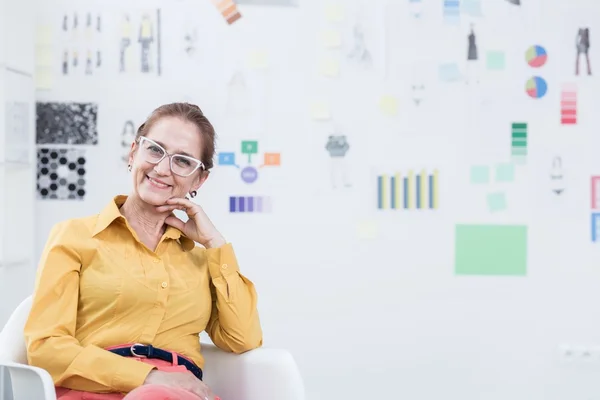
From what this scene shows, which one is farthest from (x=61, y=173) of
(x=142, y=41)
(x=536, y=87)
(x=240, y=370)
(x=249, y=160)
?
(x=536, y=87)

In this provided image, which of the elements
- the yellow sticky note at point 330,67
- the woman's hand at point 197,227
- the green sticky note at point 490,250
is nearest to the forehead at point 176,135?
the woman's hand at point 197,227

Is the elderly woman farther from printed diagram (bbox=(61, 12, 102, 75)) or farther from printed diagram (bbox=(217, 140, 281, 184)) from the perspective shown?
printed diagram (bbox=(61, 12, 102, 75))

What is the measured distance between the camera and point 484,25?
288 cm

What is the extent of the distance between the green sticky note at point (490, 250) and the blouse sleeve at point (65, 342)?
152 centimetres

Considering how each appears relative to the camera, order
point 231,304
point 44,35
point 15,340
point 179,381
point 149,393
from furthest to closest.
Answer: point 44,35 → point 231,304 → point 15,340 → point 179,381 → point 149,393

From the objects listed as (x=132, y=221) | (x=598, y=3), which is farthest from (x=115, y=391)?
(x=598, y=3)

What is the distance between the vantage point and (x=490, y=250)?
288cm

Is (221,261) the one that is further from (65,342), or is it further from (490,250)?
(490,250)

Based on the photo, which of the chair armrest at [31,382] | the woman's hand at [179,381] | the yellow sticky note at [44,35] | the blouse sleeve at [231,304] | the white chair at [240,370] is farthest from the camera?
the yellow sticky note at [44,35]

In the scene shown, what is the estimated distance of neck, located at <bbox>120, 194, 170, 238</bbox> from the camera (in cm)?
187

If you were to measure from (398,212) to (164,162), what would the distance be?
49.9 inches

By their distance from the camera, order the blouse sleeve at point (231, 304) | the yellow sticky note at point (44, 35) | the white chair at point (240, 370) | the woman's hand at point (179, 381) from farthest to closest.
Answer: the yellow sticky note at point (44, 35), the blouse sleeve at point (231, 304), the white chair at point (240, 370), the woman's hand at point (179, 381)

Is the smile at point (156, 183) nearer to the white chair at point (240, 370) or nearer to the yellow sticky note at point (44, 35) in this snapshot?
the white chair at point (240, 370)

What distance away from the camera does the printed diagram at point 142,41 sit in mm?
2848
